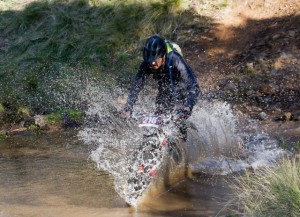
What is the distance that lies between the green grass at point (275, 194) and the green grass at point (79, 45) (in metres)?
7.98

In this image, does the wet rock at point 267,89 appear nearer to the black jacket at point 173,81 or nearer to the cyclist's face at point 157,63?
the black jacket at point 173,81

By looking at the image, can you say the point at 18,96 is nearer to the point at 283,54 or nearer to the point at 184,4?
the point at 184,4

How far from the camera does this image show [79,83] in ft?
41.3

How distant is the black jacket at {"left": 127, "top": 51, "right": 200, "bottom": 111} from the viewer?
6144 mm

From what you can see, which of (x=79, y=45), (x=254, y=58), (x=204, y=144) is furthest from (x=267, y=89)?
(x=79, y=45)

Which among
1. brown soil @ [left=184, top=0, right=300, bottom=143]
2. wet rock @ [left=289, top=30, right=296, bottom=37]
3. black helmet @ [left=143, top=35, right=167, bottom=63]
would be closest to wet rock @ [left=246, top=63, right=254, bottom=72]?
brown soil @ [left=184, top=0, right=300, bottom=143]

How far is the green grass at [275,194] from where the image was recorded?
402 cm

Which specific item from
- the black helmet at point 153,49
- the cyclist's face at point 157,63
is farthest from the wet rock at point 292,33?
the black helmet at point 153,49

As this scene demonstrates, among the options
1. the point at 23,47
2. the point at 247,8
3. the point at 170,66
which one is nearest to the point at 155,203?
the point at 170,66

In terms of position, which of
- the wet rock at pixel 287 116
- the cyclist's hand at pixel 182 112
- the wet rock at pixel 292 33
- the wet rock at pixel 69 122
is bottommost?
the wet rock at pixel 69 122

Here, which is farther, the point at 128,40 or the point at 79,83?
the point at 128,40

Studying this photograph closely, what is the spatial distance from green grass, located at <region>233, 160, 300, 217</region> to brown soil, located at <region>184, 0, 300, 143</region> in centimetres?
366

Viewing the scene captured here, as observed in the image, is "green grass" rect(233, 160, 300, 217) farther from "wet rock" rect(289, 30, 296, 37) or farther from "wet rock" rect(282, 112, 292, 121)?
"wet rock" rect(289, 30, 296, 37)

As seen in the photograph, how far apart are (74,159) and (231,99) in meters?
3.50
